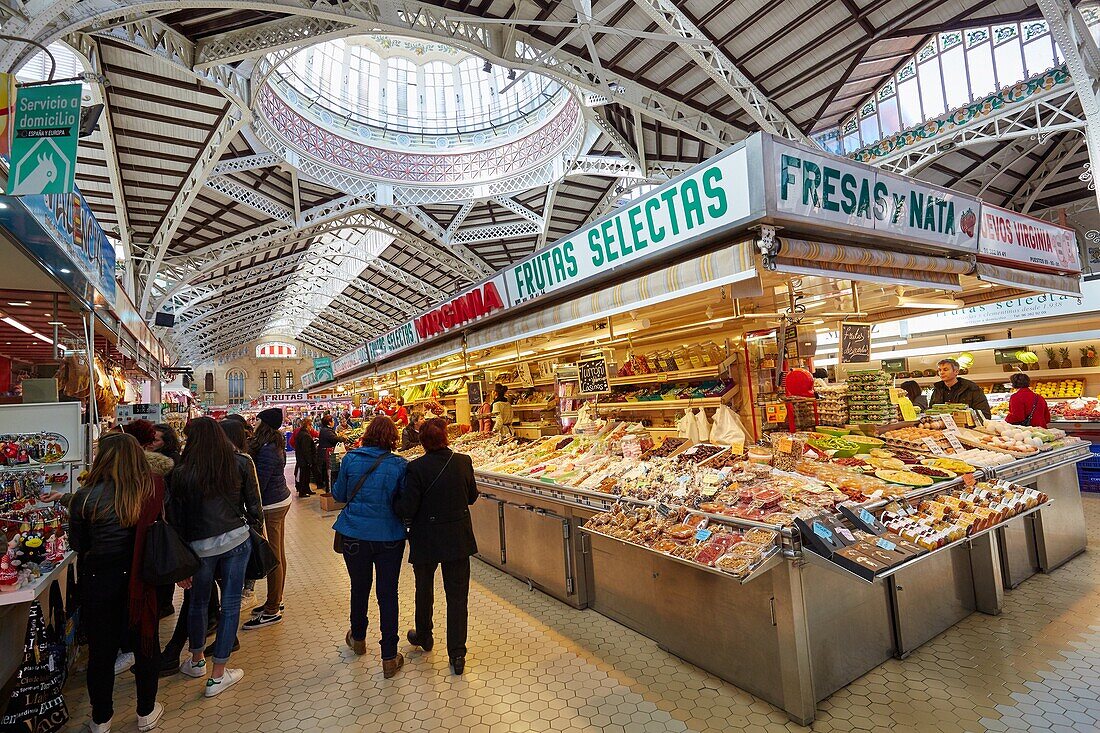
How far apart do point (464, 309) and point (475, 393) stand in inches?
120

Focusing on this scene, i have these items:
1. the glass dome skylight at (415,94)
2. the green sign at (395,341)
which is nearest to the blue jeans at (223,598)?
the green sign at (395,341)

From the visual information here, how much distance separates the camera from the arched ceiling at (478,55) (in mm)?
8375

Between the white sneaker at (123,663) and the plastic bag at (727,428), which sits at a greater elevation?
the plastic bag at (727,428)

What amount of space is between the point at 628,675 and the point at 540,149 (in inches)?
656

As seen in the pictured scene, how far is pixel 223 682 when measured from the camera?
337cm

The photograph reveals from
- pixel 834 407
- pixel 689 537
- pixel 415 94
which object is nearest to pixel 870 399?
pixel 834 407

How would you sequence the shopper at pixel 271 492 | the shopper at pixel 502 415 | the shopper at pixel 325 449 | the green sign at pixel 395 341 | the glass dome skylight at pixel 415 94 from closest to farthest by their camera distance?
the shopper at pixel 271 492 < the green sign at pixel 395 341 < the shopper at pixel 502 415 < the shopper at pixel 325 449 < the glass dome skylight at pixel 415 94

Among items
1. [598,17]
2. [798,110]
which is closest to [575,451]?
[598,17]

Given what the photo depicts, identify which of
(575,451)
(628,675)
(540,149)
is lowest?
(628,675)

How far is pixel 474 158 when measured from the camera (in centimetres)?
1806

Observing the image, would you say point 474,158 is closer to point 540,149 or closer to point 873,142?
point 540,149

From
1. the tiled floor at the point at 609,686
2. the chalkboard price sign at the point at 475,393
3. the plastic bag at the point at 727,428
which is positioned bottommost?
the tiled floor at the point at 609,686

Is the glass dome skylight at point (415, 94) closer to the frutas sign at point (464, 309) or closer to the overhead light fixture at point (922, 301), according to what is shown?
the frutas sign at point (464, 309)

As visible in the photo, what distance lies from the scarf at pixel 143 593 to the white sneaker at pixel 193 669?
65 cm
